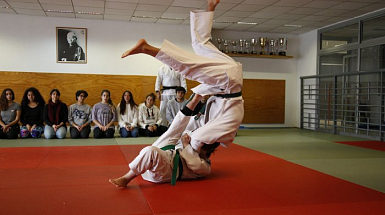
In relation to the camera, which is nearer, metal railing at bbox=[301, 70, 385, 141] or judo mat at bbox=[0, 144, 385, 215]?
judo mat at bbox=[0, 144, 385, 215]

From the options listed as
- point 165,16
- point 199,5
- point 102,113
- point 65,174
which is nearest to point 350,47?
point 199,5

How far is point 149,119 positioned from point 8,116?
264cm

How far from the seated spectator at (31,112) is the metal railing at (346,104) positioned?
628 cm

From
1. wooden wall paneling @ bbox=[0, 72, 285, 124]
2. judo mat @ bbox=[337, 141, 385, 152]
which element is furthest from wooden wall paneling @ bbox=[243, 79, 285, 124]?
judo mat @ bbox=[337, 141, 385, 152]

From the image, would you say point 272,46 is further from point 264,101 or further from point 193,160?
point 193,160

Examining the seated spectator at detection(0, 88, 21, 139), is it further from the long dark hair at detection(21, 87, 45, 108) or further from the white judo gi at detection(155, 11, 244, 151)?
the white judo gi at detection(155, 11, 244, 151)

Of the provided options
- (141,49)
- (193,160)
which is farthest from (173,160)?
(141,49)

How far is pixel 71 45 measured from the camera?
8.66m

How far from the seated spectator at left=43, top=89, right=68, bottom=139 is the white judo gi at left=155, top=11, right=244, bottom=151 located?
13.7ft

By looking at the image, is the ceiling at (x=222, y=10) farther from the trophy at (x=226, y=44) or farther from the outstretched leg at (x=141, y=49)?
the outstretched leg at (x=141, y=49)

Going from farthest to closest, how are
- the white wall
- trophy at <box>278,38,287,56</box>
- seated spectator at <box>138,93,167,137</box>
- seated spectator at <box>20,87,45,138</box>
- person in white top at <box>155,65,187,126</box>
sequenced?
trophy at <box>278,38,287,56</box>, the white wall, person in white top at <box>155,65,187,126</box>, seated spectator at <box>138,93,167,137</box>, seated spectator at <box>20,87,45,138</box>

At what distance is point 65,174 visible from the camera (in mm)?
3498

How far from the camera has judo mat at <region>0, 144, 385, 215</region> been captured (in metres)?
2.48

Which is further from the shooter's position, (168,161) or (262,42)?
(262,42)
